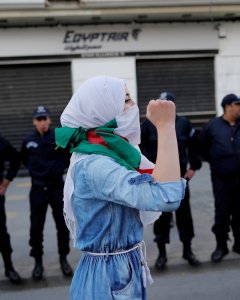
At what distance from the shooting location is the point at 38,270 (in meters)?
5.38

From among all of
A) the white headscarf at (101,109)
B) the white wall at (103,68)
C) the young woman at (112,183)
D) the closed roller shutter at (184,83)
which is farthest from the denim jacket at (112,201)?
the closed roller shutter at (184,83)

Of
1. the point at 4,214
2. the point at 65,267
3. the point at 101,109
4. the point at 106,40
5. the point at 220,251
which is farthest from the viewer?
the point at 106,40

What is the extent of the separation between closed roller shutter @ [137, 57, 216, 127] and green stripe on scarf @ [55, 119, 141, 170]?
1163 centimetres

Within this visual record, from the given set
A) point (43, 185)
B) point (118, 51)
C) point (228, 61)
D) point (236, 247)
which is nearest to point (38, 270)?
point (43, 185)

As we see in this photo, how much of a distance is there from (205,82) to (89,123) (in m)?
12.5

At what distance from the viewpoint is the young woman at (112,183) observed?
184cm

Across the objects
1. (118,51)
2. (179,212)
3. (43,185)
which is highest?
(118,51)

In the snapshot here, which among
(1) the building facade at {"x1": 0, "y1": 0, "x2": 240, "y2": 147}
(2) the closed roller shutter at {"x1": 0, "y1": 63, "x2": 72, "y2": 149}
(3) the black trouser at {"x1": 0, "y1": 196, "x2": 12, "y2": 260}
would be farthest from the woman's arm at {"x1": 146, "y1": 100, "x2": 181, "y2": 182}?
(2) the closed roller shutter at {"x1": 0, "y1": 63, "x2": 72, "y2": 149}

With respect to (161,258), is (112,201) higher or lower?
higher

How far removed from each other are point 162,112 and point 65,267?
3.94 m

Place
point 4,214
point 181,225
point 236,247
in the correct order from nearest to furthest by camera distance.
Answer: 1. point 4,214
2. point 181,225
3. point 236,247

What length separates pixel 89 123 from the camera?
202cm

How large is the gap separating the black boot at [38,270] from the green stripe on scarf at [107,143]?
3.59 m

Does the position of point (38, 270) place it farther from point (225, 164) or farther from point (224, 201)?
point (225, 164)
